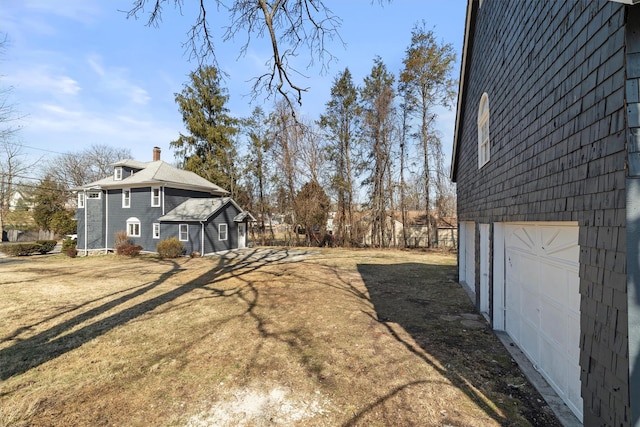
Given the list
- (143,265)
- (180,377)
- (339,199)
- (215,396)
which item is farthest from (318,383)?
(339,199)

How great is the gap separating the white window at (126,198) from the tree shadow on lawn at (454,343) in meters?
18.0

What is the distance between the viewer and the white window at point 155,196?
61.3 feet

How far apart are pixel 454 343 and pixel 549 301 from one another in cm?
A: 172

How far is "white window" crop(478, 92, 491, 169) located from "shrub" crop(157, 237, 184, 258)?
51.6 feet

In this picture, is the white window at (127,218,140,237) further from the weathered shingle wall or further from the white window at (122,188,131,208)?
the weathered shingle wall

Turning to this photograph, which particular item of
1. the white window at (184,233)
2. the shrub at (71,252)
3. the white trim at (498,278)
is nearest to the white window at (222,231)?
the white window at (184,233)

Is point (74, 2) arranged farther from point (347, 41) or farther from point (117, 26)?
point (347, 41)

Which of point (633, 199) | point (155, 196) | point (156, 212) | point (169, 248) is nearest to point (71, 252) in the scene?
point (156, 212)

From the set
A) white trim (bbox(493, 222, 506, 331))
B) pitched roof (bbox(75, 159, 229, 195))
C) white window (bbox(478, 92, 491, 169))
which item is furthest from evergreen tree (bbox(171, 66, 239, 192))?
white trim (bbox(493, 222, 506, 331))

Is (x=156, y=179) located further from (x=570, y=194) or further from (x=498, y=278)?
(x=570, y=194)

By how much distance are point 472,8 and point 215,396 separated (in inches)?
361

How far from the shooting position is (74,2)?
16.2 feet

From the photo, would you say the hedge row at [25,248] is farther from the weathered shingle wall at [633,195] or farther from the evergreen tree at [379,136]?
the weathered shingle wall at [633,195]

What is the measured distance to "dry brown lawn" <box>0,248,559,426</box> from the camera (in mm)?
2973
